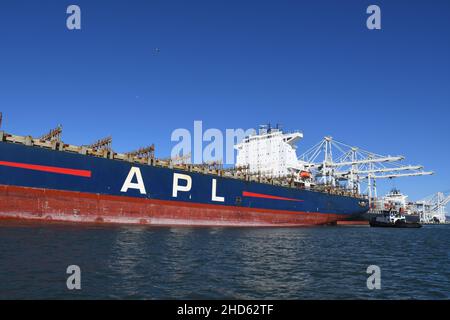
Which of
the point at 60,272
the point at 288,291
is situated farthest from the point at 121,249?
the point at 288,291

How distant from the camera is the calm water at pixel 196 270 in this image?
33.2 ft

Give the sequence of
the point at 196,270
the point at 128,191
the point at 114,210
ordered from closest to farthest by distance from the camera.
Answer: the point at 196,270 → the point at 114,210 → the point at 128,191

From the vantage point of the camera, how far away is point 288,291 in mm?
10734

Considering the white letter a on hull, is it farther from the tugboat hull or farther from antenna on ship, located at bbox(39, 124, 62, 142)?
the tugboat hull

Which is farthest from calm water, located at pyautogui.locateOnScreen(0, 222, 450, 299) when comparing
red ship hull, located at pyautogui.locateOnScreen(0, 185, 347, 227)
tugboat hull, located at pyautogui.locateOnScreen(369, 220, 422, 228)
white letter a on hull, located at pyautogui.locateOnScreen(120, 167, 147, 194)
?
tugboat hull, located at pyautogui.locateOnScreen(369, 220, 422, 228)

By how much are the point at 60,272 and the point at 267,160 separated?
55.1 metres

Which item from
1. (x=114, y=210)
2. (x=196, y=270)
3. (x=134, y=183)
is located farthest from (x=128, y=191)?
(x=196, y=270)

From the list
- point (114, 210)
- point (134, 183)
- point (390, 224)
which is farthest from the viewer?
point (390, 224)

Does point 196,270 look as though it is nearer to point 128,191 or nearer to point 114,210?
point 114,210

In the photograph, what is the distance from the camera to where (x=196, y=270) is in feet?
42.8

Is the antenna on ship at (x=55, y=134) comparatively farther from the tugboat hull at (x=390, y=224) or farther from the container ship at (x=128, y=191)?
the tugboat hull at (x=390, y=224)

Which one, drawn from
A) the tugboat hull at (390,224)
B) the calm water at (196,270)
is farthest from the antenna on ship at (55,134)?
the tugboat hull at (390,224)

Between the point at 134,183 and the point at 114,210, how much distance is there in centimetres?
313
